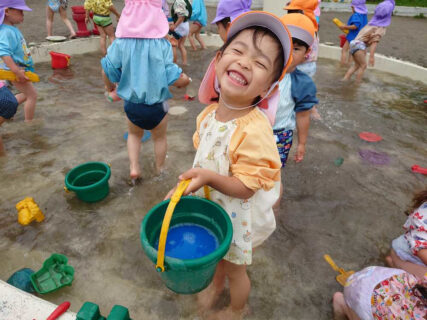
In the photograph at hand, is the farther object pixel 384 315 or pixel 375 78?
pixel 375 78

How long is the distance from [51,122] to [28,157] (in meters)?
0.92

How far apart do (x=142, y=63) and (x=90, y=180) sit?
4.22 feet

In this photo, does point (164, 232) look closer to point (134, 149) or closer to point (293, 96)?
point (293, 96)

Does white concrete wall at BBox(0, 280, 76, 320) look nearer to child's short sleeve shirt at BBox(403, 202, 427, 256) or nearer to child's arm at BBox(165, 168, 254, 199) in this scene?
child's arm at BBox(165, 168, 254, 199)

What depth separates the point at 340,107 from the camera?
5.27 metres

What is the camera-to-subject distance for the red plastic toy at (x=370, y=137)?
13.8 ft

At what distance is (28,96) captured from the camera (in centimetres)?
405

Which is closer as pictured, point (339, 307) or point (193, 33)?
point (339, 307)

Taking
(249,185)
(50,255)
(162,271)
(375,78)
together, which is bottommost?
(50,255)

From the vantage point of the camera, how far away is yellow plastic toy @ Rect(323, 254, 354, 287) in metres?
2.26

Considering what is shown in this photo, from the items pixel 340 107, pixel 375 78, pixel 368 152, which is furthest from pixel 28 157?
pixel 375 78

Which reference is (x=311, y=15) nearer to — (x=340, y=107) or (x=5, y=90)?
(x=340, y=107)

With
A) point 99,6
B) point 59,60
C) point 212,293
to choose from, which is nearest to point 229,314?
point 212,293

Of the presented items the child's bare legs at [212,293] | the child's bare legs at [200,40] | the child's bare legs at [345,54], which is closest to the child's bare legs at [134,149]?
the child's bare legs at [212,293]
